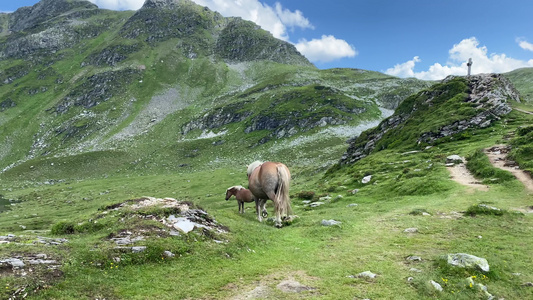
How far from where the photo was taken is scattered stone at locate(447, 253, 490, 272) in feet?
31.7

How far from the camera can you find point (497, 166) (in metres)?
26.2

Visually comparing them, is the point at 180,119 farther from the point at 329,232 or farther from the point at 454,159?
→ the point at 329,232

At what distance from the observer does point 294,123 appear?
12550cm

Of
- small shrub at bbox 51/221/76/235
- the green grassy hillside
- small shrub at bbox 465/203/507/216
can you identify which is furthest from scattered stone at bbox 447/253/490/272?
small shrub at bbox 51/221/76/235

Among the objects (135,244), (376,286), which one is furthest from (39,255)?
(376,286)

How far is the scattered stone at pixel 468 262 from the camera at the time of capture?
31.7ft

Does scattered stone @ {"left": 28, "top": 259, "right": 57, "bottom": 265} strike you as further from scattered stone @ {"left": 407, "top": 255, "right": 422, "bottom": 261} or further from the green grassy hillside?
scattered stone @ {"left": 407, "top": 255, "right": 422, "bottom": 261}

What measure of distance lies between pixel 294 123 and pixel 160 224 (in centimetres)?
11604

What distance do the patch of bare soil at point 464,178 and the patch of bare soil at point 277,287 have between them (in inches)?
795

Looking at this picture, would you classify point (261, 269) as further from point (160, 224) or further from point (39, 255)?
point (39, 255)

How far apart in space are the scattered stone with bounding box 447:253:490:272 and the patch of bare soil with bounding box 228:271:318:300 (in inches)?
200

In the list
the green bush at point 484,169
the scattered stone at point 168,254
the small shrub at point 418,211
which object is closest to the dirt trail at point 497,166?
the green bush at point 484,169

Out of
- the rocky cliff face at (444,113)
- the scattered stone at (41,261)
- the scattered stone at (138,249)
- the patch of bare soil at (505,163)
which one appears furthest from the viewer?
the rocky cliff face at (444,113)

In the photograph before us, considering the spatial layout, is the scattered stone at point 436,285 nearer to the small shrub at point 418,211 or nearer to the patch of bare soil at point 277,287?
the patch of bare soil at point 277,287
